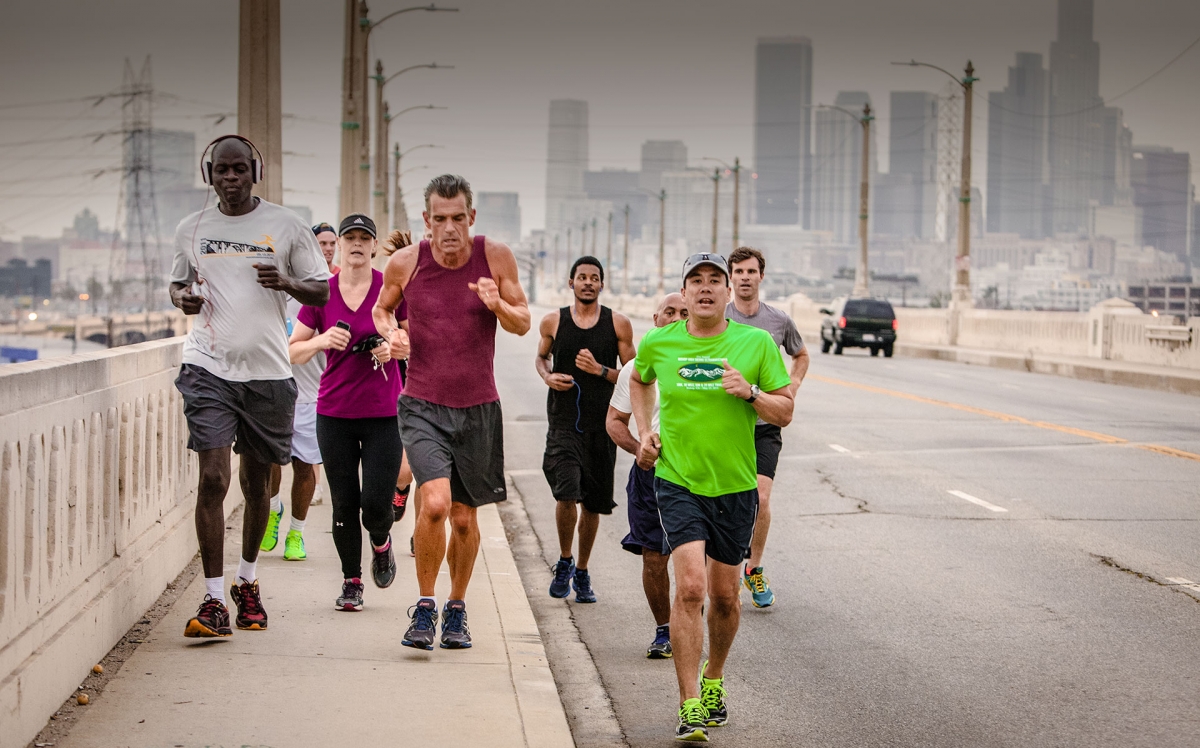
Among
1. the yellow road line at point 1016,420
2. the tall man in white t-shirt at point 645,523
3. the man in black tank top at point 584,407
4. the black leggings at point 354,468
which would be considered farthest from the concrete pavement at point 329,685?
the yellow road line at point 1016,420

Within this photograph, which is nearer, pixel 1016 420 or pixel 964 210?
pixel 1016 420

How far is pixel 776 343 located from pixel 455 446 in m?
2.22

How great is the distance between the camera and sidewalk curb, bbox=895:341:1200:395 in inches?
1123

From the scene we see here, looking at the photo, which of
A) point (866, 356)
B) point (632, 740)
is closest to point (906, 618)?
point (632, 740)

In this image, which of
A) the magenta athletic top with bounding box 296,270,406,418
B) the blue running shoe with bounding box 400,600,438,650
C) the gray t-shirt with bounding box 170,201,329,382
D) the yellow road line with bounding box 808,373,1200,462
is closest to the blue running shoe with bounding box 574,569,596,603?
the magenta athletic top with bounding box 296,270,406,418

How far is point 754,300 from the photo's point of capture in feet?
28.7

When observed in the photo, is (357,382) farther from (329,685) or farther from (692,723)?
(692,723)

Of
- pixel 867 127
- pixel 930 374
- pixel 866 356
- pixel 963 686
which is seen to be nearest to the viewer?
pixel 963 686

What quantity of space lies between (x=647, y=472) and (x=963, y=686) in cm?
178

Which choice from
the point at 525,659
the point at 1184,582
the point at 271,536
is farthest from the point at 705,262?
the point at 1184,582

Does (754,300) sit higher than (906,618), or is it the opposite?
(754,300)

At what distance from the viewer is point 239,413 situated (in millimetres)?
6984

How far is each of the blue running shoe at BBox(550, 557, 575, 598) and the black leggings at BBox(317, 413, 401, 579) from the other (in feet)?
4.80

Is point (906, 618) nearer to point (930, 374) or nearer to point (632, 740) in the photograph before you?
point (632, 740)
